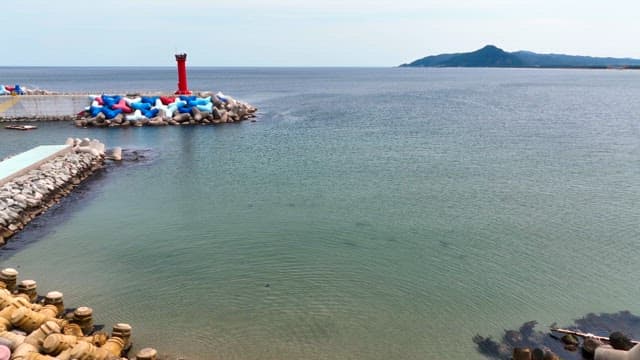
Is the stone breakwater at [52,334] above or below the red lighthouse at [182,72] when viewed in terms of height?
below

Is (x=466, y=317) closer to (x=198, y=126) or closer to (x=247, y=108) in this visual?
(x=198, y=126)

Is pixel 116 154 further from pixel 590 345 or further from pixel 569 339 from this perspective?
pixel 590 345

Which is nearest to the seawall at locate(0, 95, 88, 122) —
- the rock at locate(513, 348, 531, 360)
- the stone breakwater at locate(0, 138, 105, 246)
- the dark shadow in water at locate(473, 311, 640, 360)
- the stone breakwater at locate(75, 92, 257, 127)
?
the stone breakwater at locate(75, 92, 257, 127)

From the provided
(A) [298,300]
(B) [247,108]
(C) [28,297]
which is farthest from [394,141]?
(C) [28,297]

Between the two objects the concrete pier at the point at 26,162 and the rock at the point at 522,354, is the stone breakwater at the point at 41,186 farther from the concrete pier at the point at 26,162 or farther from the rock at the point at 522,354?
the rock at the point at 522,354

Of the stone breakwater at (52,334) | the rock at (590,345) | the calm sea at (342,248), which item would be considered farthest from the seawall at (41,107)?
the rock at (590,345)

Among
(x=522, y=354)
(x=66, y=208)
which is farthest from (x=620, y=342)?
(x=66, y=208)
